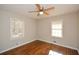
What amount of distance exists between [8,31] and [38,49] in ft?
1.68

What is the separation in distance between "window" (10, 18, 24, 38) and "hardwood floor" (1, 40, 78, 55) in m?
0.19

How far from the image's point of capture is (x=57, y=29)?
1263 millimetres

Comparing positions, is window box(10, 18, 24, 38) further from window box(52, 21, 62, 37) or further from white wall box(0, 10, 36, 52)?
window box(52, 21, 62, 37)

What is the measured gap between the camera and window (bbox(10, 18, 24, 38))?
4.01ft

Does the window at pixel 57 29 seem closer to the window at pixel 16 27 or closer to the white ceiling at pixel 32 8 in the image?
the white ceiling at pixel 32 8

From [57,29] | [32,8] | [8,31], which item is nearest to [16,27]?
[8,31]

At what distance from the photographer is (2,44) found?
123cm

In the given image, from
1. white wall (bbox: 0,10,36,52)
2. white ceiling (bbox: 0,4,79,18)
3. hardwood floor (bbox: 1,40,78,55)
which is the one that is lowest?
hardwood floor (bbox: 1,40,78,55)

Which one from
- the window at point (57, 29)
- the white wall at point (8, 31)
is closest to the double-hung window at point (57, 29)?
the window at point (57, 29)

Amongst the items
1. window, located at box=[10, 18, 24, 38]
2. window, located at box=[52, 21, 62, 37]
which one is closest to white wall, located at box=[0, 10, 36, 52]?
window, located at box=[10, 18, 24, 38]

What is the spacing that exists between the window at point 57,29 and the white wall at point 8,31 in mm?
293

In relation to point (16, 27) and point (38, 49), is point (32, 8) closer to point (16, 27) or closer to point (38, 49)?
point (16, 27)

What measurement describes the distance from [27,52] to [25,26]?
0.39 m
